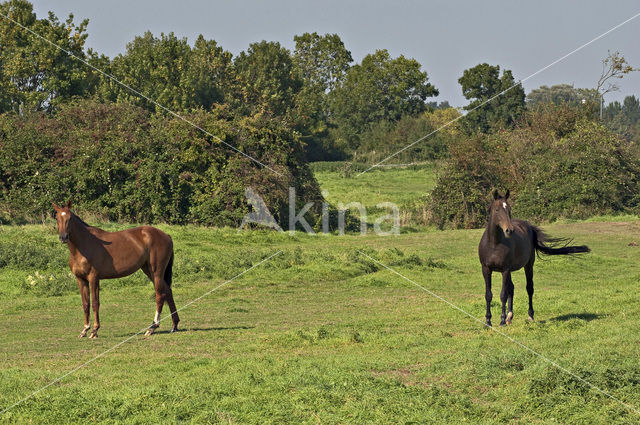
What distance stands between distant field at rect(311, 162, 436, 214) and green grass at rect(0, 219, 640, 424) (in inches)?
792

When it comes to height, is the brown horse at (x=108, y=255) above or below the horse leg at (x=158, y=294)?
above

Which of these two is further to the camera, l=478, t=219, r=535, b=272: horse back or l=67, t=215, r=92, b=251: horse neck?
l=478, t=219, r=535, b=272: horse back

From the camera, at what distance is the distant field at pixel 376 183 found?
4625cm

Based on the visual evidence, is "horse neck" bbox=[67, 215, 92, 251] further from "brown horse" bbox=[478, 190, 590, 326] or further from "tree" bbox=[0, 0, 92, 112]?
"tree" bbox=[0, 0, 92, 112]

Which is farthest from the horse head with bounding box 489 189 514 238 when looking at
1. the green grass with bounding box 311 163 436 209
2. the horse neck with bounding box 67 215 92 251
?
the green grass with bounding box 311 163 436 209

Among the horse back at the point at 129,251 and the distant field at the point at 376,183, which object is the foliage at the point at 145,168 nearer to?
the distant field at the point at 376,183

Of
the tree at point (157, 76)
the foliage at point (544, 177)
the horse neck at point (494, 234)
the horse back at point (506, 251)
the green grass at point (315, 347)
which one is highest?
the tree at point (157, 76)

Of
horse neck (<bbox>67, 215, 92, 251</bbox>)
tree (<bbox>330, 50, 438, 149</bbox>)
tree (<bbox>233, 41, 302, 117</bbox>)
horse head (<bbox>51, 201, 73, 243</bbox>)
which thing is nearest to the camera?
horse head (<bbox>51, 201, 73, 243</bbox>)

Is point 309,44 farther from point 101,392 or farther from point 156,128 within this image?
point 101,392

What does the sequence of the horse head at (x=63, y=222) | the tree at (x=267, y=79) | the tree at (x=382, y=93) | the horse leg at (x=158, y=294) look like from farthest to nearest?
the tree at (x=382, y=93) → the tree at (x=267, y=79) → the horse leg at (x=158, y=294) → the horse head at (x=63, y=222)

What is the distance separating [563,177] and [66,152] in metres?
24.3

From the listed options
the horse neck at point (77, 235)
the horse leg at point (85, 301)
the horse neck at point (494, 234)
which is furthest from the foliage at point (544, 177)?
the horse neck at point (77, 235)

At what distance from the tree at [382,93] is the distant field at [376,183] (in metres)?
26.9

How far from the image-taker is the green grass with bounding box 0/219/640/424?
30.5 ft
